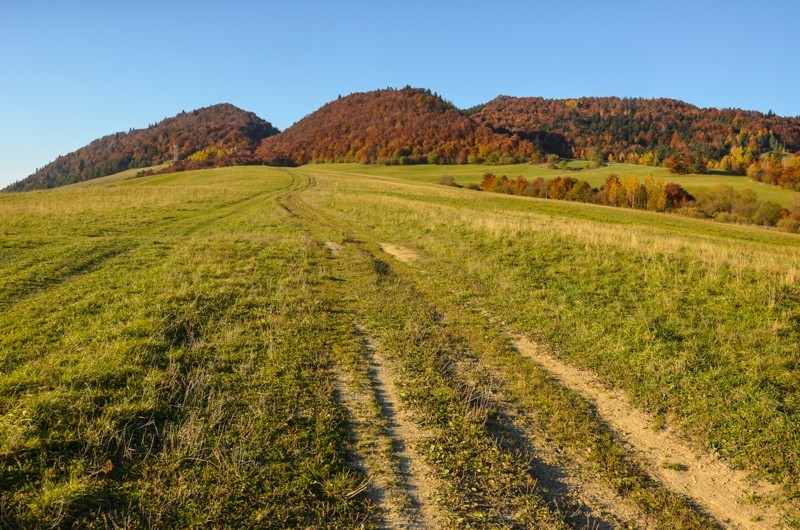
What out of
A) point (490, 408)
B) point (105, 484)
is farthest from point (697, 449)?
point (105, 484)

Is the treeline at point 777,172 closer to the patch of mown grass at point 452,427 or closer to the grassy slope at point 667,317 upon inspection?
the grassy slope at point 667,317

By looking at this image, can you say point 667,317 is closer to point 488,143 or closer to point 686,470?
point 686,470

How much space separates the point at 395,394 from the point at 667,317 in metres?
7.43

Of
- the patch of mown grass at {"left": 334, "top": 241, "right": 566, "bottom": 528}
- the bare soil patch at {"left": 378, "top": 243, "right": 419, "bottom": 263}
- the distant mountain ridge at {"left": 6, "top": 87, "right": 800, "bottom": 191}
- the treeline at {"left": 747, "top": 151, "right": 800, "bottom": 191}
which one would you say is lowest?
the patch of mown grass at {"left": 334, "top": 241, "right": 566, "bottom": 528}

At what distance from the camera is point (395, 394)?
6.98 meters

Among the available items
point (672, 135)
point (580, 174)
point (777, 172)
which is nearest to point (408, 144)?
point (580, 174)

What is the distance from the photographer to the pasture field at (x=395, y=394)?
15.4 ft

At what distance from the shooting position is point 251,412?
6.15 m

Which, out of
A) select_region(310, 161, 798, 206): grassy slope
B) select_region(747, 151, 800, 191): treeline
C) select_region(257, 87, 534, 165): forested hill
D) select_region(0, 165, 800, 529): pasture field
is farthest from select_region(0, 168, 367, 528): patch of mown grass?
select_region(257, 87, 534, 165): forested hill

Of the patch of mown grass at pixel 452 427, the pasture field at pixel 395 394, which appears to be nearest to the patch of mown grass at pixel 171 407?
the pasture field at pixel 395 394

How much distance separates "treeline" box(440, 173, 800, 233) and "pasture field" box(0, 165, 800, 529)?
2710 inches

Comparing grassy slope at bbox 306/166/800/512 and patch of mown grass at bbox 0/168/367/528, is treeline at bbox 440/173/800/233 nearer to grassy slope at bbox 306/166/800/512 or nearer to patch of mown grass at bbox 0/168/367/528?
grassy slope at bbox 306/166/800/512

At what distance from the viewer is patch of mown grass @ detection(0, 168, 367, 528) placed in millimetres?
4488

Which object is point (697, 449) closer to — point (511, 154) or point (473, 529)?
point (473, 529)
